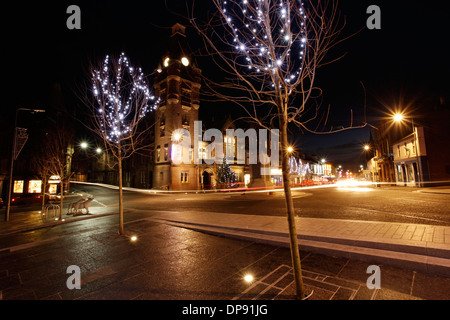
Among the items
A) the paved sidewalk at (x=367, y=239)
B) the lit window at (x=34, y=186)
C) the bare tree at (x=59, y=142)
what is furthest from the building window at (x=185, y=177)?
the paved sidewalk at (x=367, y=239)

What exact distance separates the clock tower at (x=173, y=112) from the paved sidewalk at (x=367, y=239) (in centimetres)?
2668

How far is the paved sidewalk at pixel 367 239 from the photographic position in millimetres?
3891

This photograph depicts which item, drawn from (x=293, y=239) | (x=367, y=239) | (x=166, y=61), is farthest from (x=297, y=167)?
(x=293, y=239)

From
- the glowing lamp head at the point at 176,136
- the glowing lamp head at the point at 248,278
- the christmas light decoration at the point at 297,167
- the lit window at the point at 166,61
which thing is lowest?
the glowing lamp head at the point at 248,278

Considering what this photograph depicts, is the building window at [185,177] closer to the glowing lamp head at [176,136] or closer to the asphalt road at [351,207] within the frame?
the glowing lamp head at [176,136]

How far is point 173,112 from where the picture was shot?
3375 cm

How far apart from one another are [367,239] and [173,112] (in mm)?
32988

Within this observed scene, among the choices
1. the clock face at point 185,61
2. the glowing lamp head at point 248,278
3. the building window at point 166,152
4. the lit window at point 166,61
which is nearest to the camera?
the glowing lamp head at point 248,278

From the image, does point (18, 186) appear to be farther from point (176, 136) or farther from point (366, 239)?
point (366, 239)

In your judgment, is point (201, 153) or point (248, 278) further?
point (201, 153)

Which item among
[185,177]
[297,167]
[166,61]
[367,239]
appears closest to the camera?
[367,239]

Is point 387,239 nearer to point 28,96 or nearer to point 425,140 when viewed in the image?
point 425,140

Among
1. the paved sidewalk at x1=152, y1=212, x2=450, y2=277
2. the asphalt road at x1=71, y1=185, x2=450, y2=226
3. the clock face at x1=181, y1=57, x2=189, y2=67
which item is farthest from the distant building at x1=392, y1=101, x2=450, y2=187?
the clock face at x1=181, y1=57, x2=189, y2=67
